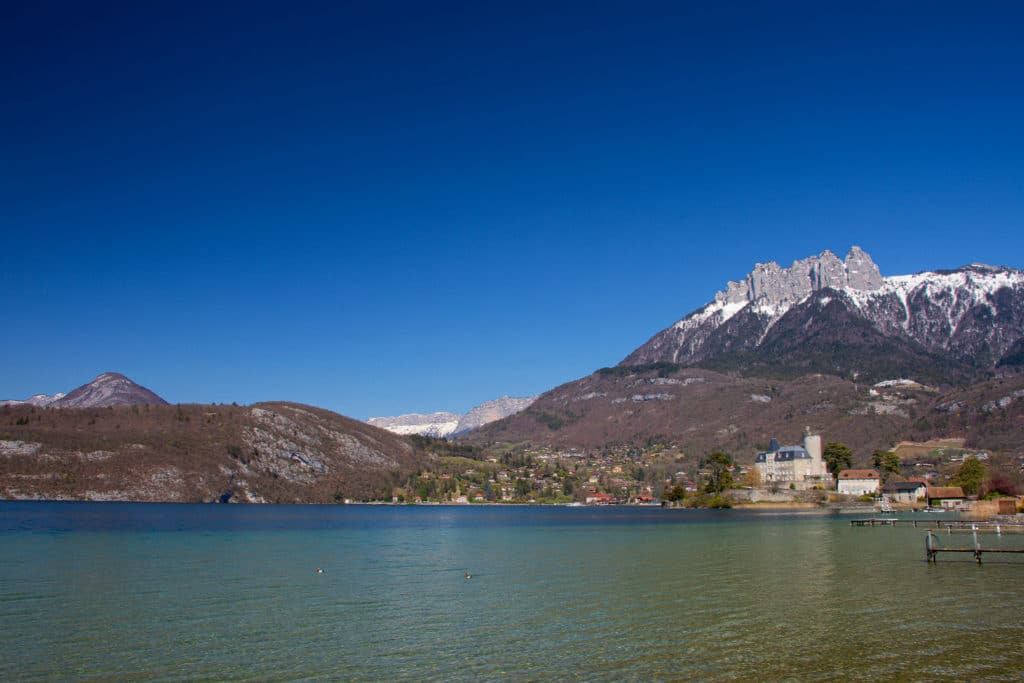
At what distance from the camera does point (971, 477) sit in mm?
169625

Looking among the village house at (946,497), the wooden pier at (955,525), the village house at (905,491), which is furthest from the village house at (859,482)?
the wooden pier at (955,525)

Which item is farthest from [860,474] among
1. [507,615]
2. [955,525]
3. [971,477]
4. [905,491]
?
[507,615]

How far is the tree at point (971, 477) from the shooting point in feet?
547

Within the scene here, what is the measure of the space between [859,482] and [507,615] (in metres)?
177

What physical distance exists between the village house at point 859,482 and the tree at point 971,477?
1945cm

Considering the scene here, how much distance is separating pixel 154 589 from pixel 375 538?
48.6m

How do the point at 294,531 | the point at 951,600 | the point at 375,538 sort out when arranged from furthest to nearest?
the point at 294,531 → the point at 375,538 → the point at 951,600

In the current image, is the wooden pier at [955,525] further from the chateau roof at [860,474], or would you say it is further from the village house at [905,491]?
the chateau roof at [860,474]

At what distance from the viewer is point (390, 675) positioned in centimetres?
2633

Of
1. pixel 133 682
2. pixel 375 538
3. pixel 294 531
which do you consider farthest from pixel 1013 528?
pixel 133 682

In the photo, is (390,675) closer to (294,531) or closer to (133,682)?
(133,682)

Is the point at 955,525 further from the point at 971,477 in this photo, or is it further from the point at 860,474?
the point at 860,474

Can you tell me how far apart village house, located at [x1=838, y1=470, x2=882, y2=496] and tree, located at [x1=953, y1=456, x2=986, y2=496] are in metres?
19.5

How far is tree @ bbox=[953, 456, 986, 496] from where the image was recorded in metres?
167
